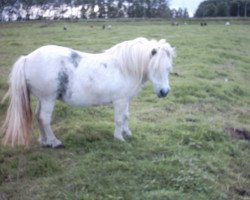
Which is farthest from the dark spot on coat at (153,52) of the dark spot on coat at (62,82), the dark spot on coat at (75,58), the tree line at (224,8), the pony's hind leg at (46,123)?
the tree line at (224,8)

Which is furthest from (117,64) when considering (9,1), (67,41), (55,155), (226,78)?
(9,1)

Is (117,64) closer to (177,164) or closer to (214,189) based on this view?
(177,164)

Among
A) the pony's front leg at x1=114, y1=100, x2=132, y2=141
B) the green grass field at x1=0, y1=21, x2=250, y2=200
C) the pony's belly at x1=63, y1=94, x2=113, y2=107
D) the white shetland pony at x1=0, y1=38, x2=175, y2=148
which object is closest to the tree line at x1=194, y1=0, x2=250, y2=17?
the green grass field at x1=0, y1=21, x2=250, y2=200

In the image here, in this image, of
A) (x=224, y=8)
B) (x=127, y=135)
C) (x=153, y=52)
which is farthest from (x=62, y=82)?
(x=224, y=8)

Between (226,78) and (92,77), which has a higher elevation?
(92,77)

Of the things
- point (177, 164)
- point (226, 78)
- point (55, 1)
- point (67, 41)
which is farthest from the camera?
point (55, 1)

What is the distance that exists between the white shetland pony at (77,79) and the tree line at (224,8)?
226ft

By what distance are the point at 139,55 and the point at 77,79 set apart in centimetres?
103

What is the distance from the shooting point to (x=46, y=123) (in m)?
6.21

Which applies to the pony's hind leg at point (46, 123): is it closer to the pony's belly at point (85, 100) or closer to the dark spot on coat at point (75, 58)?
the pony's belly at point (85, 100)

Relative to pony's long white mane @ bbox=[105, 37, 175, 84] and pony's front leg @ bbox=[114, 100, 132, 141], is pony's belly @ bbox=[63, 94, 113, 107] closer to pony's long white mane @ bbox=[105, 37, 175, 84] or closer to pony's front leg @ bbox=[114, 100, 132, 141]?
pony's front leg @ bbox=[114, 100, 132, 141]

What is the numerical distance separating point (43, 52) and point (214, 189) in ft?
10.3

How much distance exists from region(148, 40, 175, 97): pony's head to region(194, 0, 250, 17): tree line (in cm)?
6879

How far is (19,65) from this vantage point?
6039 mm
